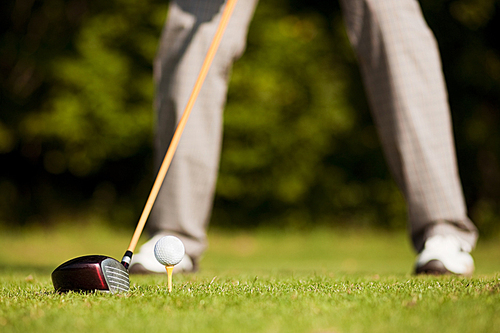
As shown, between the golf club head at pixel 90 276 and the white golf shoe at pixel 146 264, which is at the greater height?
the golf club head at pixel 90 276

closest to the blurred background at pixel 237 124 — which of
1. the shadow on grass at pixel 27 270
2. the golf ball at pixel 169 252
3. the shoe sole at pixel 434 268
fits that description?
the shadow on grass at pixel 27 270

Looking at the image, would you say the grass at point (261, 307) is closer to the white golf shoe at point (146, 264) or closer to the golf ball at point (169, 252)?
the golf ball at point (169, 252)

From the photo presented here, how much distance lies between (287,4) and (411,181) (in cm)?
759

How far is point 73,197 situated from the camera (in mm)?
9039

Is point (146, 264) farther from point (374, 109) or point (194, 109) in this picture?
point (374, 109)

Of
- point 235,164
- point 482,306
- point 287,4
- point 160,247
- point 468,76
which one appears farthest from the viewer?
point 287,4

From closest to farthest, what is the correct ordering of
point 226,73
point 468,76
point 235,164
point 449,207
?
point 449,207 → point 226,73 → point 468,76 → point 235,164

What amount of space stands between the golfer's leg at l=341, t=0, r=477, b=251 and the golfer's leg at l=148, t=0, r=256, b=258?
613 mm

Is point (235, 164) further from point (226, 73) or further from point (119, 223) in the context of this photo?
point (226, 73)

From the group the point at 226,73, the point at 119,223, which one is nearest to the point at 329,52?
the point at 119,223

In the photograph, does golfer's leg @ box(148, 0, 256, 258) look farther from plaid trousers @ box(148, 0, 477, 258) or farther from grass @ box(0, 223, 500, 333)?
grass @ box(0, 223, 500, 333)

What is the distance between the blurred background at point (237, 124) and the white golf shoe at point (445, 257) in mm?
6533

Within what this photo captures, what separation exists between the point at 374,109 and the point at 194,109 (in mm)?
819

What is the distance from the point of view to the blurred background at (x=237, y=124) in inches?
335
